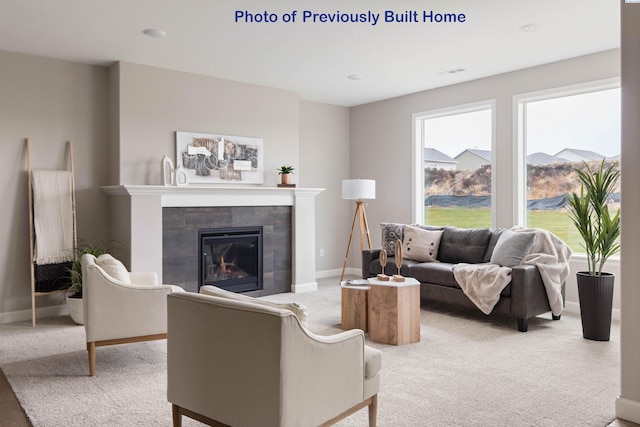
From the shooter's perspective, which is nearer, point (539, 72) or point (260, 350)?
point (260, 350)

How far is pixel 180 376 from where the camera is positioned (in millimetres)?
2336

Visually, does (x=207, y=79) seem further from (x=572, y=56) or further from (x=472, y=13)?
(x=572, y=56)

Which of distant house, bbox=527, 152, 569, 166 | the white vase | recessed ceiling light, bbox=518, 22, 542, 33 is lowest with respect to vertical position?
the white vase

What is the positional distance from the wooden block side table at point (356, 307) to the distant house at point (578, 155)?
276 centimetres

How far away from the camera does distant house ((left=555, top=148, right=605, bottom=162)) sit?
5.22 meters

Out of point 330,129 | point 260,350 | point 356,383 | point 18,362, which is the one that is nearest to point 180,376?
point 260,350

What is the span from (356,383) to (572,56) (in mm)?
4474

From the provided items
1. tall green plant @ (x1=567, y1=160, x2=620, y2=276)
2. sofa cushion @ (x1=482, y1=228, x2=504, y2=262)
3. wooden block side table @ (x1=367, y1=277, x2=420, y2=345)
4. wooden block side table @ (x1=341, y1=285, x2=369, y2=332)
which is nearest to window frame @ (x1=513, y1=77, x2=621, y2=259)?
sofa cushion @ (x1=482, y1=228, x2=504, y2=262)

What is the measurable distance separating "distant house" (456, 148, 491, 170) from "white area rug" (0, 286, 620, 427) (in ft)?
7.34

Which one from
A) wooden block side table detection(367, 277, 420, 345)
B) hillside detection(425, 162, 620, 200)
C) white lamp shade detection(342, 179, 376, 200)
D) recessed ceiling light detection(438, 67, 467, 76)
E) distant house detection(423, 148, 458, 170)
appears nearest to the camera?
wooden block side table detection(367, 277, 420, 345)

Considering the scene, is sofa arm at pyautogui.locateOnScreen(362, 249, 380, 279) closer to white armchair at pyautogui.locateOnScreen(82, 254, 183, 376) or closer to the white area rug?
the white area rug

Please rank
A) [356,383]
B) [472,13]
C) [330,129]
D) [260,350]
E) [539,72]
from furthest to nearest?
1. [330,129]
2. [539,72]
3. [472,13]
4. [356,383]
5. [260,350]

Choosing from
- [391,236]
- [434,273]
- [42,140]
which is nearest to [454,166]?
[391,236]

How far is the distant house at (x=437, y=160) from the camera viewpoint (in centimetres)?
670
